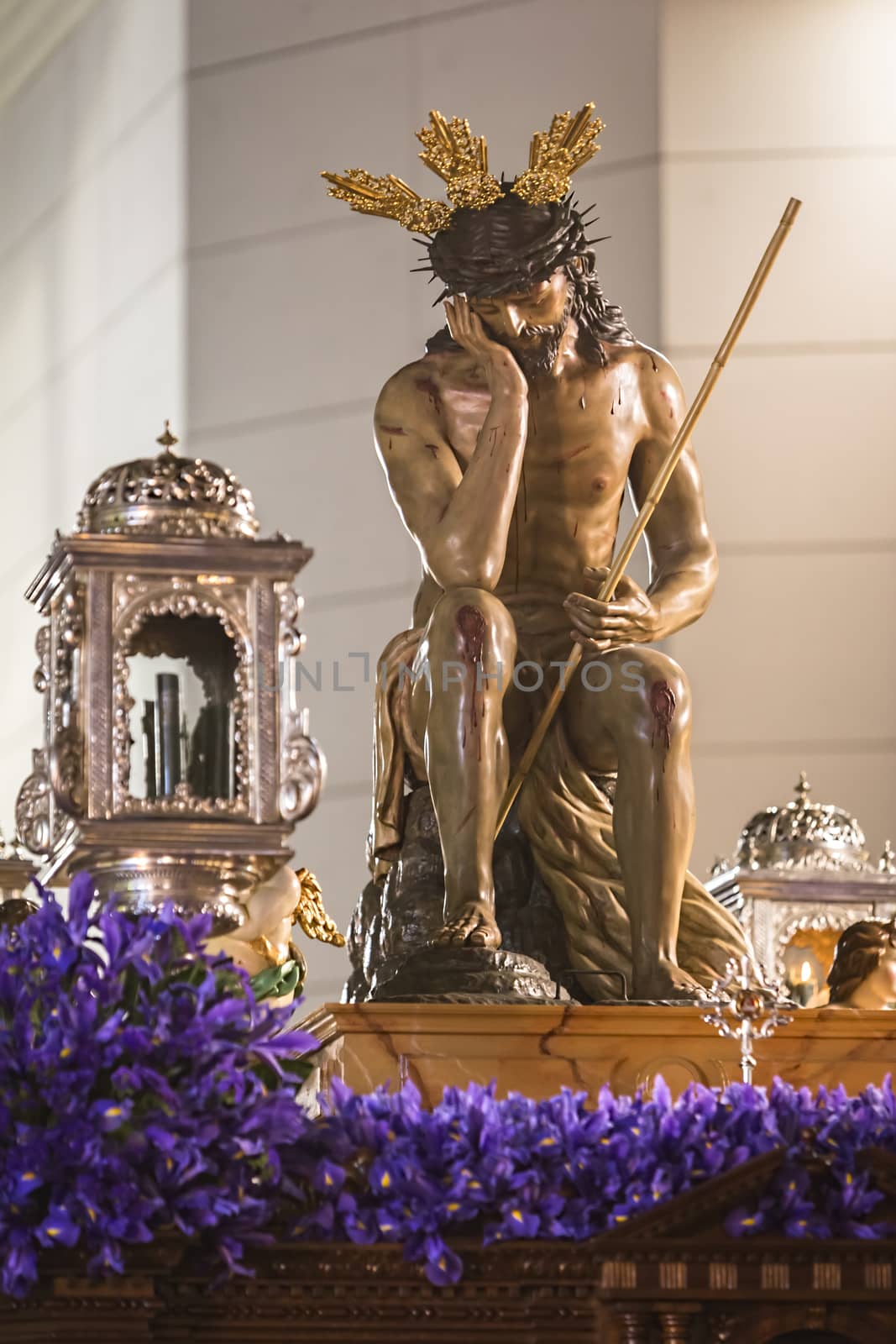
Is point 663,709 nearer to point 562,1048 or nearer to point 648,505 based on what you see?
point 648,505

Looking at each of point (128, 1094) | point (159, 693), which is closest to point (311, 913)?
point (159, 693)

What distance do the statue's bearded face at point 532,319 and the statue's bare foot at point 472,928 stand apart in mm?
1164

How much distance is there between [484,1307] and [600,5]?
833 cm

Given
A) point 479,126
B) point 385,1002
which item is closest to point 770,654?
point 479,126

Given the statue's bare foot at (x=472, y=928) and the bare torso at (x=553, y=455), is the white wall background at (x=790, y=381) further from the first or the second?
the statue's bare foot at (x=472, y=928)

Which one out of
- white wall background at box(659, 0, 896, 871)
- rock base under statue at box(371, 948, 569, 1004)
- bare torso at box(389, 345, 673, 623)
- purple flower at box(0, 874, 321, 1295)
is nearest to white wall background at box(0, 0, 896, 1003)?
white wall background at box(659, 0, 896, 871)

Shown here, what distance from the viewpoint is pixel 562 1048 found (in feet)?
15.3

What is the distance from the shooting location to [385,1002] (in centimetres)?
470

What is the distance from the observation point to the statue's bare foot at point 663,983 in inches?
194

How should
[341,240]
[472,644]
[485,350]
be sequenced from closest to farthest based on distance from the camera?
[472,644] → [485,350] → [341,240]

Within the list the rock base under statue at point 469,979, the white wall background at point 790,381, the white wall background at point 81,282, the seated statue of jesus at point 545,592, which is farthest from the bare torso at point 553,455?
the white wall background at point 81,282

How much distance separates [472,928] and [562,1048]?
0.36 metres

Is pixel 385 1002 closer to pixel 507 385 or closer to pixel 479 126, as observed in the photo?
pixel 507 385

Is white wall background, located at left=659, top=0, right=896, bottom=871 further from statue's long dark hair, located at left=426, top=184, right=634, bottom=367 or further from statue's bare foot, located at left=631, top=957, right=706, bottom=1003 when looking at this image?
statue's bare foot, located at left=631, top=957, right=706, bottom=1003
